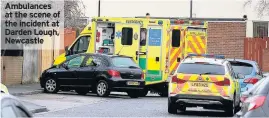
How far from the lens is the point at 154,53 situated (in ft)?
93.4

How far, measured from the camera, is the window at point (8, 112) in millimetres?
7801

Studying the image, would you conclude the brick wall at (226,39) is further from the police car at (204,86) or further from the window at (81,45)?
the police car at (204,86)

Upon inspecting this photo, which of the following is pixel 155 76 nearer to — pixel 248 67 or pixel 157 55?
pixel 157 55

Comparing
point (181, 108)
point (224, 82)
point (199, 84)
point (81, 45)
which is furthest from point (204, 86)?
point (81, 45)

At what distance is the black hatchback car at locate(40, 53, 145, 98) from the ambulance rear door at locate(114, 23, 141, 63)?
135 cm

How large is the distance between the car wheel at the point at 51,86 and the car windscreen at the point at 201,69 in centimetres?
902

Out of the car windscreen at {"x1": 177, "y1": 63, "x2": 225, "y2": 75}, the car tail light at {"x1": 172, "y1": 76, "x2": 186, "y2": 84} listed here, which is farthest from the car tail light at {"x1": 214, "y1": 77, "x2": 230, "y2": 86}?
the car tail light at {"x1": 172, "y1": 76, "x2": 186, "y2": 84}

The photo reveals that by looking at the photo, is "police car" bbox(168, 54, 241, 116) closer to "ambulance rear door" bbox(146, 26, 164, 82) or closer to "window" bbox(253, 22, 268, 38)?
"ambulance rear door" bbox(146, 26, 164, 82)

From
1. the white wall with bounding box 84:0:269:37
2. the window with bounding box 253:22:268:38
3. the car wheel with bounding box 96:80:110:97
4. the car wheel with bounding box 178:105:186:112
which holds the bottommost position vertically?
the car wheel with bounding box 178:105:186:112

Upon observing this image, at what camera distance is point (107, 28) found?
28.8m

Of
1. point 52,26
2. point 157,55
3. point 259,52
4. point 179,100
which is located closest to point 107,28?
point 157,55

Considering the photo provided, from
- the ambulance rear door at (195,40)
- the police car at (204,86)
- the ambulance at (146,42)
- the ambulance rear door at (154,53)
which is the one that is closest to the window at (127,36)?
the ambulance at (146,42)

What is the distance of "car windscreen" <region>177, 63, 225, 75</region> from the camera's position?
19453 millimetres

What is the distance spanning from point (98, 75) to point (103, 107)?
4418mm
